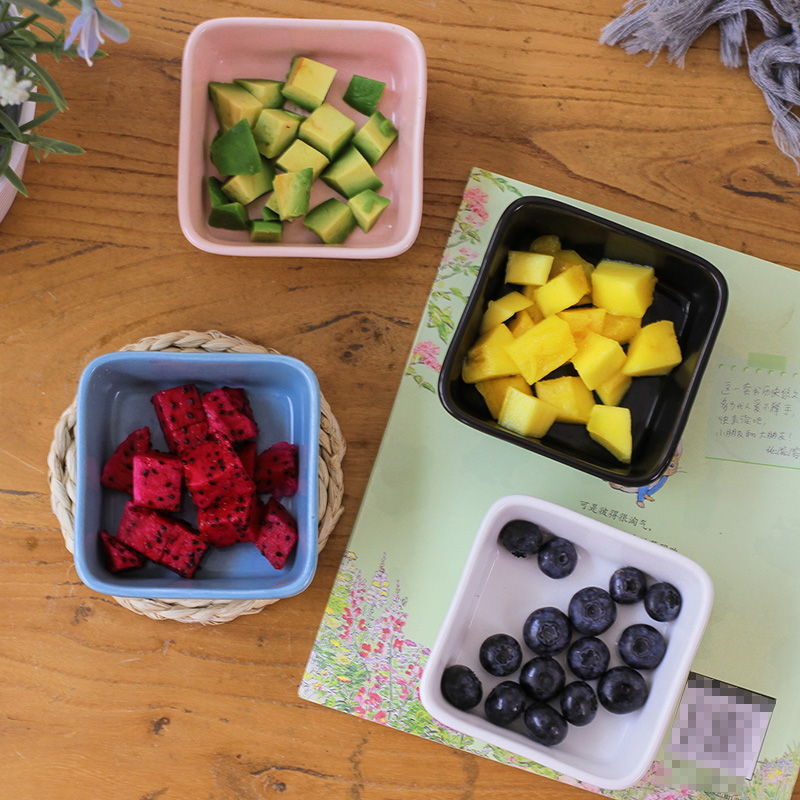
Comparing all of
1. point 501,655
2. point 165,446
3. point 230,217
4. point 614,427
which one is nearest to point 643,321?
point 614,427

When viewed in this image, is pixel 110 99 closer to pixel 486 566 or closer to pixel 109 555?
pixel 109 555

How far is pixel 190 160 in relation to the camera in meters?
1.07

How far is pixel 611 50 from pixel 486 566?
85cm

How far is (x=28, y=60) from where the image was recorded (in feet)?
2.77

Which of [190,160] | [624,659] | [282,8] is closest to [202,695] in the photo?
[624,659]

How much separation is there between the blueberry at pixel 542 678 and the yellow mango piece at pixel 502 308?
496 mm

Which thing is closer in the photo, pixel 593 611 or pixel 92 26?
pixel 92 26

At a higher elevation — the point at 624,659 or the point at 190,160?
the point at 190,160

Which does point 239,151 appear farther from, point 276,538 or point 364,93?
point 276,538

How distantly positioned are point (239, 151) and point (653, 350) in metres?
0.67

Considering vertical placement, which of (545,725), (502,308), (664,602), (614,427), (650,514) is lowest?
(545,725)

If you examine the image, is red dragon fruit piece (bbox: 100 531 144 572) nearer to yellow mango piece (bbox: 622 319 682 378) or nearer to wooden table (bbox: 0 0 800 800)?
wooden table (bbox: 0 0 800 800)

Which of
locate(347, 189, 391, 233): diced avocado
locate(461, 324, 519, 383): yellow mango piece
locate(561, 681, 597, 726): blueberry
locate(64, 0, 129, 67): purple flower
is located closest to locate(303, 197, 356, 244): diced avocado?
locate(347, 189, 391, 233): diced avocado

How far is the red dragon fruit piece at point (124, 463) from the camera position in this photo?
3.50ft
